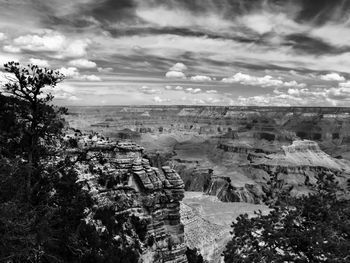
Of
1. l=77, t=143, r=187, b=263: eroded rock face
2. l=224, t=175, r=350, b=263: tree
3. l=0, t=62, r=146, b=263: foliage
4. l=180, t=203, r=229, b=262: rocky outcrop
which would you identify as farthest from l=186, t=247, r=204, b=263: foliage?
l=224, t=175, r=350, b=263: tree

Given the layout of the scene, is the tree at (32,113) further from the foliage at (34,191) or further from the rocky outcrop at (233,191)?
the rocky outcrop at (233,191)

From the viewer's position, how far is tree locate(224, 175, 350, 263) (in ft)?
44.0

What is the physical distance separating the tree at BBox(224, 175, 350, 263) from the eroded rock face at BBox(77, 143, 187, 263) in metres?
22.1

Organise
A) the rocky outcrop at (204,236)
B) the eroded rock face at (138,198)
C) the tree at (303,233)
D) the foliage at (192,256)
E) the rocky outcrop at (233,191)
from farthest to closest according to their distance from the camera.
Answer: the rocky outcrop at (233,191) < the rocky outcrop at (204,236) < the foliage at (192,256) < the eroded rock face at (138,198) < the tree at (303,233)

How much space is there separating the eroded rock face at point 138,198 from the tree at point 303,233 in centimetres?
2209

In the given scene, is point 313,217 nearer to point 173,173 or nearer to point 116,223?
point 116,223

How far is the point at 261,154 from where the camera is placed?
178 metres

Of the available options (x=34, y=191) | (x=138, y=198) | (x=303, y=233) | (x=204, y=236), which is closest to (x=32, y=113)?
(x=34, y=191)

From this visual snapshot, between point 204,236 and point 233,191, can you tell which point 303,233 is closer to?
point 204,236

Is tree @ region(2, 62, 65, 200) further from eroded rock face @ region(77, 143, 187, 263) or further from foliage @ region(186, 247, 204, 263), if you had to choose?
foliage @ region(186, 247, 204, 263)

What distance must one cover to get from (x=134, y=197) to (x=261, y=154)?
142575 millimetres

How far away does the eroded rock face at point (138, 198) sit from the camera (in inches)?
1542

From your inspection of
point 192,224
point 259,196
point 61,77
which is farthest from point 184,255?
point 259,196

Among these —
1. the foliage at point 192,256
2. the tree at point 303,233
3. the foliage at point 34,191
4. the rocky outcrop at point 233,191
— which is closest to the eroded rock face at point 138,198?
the foliage at point 192,256
